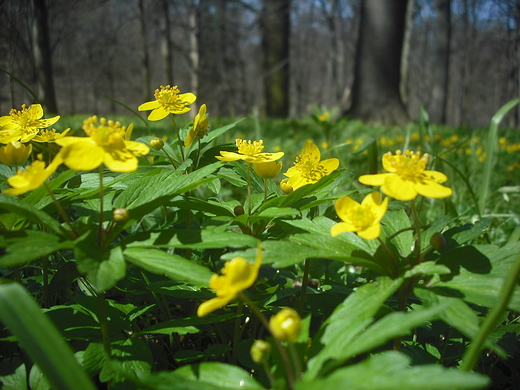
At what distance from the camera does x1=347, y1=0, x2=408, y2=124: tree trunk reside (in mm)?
8820

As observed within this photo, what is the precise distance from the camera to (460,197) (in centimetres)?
239

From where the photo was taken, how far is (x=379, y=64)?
8977mm

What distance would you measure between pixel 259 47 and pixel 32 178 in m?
15.3

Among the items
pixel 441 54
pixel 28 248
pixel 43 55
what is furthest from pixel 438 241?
pixel 441 54

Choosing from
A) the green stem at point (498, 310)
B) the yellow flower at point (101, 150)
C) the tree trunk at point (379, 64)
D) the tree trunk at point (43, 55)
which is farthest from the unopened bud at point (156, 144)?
the tree trunk at point (379, 64)

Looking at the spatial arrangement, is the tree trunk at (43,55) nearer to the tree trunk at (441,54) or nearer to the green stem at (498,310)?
the green stem at (498,310)

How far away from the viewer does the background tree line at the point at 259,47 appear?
3709 mm

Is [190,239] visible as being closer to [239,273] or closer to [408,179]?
[239,273]

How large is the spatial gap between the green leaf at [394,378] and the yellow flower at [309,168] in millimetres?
563

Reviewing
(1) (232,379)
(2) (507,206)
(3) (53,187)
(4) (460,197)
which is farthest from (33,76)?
(2) (507,206)

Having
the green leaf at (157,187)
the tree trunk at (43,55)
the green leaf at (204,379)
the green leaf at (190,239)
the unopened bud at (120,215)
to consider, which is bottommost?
the green leaf at (204,379)

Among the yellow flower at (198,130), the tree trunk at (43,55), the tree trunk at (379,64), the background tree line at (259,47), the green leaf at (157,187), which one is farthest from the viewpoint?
the tree trunk at (379,64)

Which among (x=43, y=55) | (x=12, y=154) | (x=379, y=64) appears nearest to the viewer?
(x=12, y=154)

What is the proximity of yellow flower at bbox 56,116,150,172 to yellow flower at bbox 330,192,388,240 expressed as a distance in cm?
38
